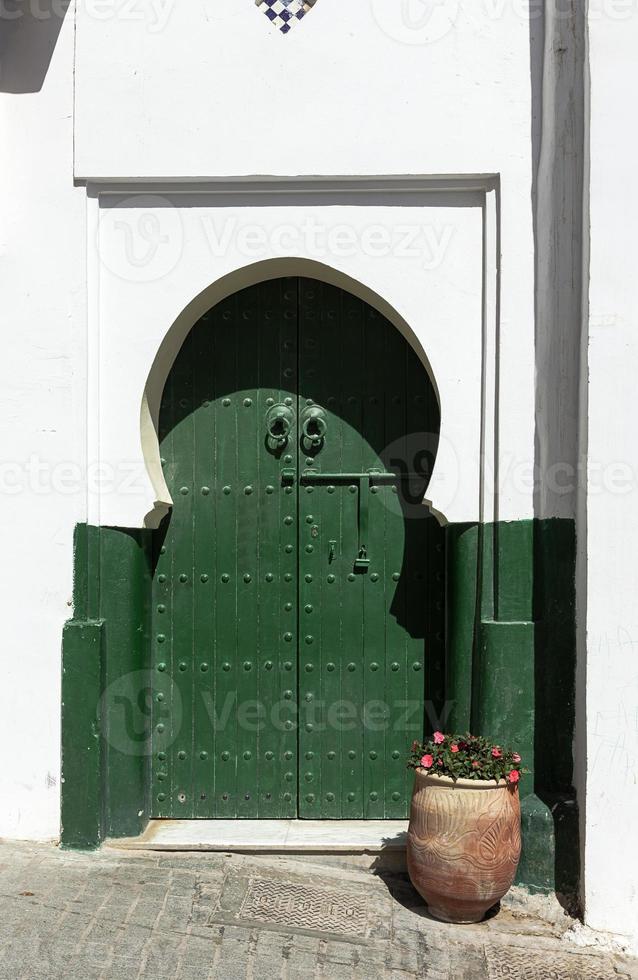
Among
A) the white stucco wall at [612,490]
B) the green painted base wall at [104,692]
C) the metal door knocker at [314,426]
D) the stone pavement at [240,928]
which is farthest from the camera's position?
the metal door knocker at [314,426]

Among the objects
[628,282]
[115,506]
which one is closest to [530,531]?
[628,282]

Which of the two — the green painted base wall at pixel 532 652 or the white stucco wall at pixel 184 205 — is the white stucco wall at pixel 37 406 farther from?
the green painted base wall at pixel 532 652

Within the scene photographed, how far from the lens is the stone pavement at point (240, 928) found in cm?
379

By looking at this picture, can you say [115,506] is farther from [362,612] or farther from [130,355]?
[362,612]

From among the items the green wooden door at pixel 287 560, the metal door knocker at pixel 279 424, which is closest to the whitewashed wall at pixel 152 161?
the green wooden door at pixel 287 560

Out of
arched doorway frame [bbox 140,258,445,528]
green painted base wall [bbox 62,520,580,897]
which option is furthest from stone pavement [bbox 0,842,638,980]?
arched doorway frame [bbox 140,258,445,528]

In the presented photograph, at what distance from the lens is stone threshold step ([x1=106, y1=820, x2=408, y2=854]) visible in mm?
4691

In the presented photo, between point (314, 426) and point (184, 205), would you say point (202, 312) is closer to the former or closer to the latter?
point (184, 205)

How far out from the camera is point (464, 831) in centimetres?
407

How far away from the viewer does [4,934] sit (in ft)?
12.8

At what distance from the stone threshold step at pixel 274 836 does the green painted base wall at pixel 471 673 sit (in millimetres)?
156

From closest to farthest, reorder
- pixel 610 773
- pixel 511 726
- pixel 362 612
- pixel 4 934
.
A: pixel 4 934 → pixel 610 773 → pixel 511 726 → pixel 362 612

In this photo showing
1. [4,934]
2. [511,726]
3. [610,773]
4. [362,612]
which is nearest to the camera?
[4,934]

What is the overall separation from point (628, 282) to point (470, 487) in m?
1.14
